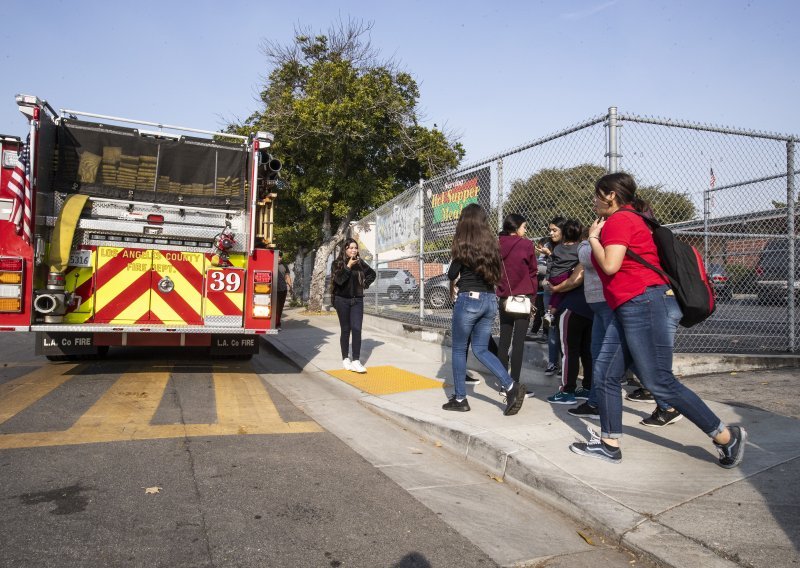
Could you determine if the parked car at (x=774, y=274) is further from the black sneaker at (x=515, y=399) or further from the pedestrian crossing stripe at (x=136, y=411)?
the pedestrian crossing stripe at (x=136, y=411)

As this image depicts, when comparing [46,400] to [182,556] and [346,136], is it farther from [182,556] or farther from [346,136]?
[346,136]

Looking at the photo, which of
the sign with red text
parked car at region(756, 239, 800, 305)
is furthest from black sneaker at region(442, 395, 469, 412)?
parked car at region(756, 239, 800, 305)

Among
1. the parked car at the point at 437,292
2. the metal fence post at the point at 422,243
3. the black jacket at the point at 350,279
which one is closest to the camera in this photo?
the black jacket at the point at 350,279

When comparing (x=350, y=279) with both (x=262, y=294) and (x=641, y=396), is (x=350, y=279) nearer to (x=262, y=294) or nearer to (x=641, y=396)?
(x=262, y=294)

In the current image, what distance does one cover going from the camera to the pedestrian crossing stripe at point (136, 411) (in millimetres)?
→ 4715

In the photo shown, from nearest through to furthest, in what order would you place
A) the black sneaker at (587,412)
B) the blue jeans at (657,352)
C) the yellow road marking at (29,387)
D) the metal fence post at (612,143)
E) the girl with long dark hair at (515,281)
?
1. the blue jeans at (657,352)
2. the black sneaker at (587,412)
3. the yellow road marking at (29,387)
4. the metal fence post at (612,143)
5. the girl with long dark hair at (515,281)

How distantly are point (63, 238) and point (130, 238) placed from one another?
75 cm

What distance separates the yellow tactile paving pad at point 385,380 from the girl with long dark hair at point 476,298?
1.41 meters

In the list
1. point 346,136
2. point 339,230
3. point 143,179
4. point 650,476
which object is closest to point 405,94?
point 346,136

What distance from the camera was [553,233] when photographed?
643cm

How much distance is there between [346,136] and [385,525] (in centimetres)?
1524

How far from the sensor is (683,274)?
3.74 m

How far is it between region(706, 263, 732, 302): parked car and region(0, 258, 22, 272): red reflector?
325 inches

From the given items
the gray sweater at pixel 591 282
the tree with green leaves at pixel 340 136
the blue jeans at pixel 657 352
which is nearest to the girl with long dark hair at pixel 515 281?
the gray sweater at pixel 591 282
